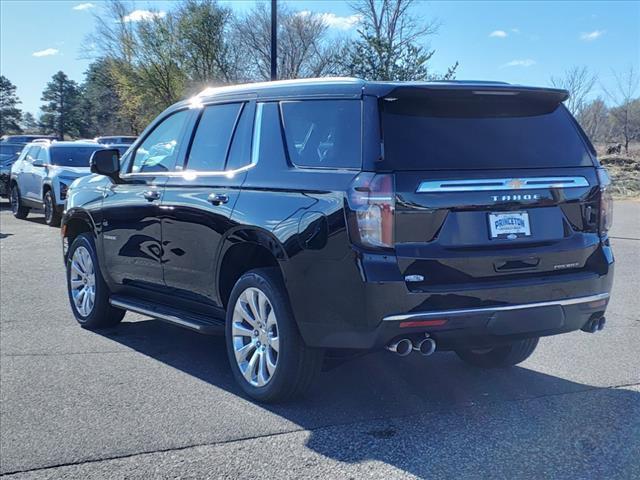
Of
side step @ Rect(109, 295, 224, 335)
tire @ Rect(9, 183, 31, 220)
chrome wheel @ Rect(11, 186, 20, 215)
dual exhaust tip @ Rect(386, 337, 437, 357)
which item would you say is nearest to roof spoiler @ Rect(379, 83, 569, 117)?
dual exhaust tip @ Rect(386, 337, 437, 357)

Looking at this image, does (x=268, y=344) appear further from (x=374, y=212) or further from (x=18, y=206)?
(x=18, y=206)

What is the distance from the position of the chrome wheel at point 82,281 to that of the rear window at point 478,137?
11.9 ft

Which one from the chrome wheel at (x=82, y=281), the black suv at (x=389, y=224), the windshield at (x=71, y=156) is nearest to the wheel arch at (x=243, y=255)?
the black suv at (x=389, y=224)

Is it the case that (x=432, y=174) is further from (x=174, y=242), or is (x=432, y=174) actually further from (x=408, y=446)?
(x=174, y=242)

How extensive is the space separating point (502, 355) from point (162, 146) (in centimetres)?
311

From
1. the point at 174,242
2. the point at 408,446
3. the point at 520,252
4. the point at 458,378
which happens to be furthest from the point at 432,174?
the point at 174,242

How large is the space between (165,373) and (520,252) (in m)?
Result: 2.70

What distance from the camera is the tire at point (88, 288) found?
6.55 m

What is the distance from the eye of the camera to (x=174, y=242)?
5469 millimetres

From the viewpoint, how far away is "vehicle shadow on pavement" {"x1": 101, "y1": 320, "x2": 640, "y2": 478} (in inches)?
148

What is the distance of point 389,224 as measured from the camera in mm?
3885

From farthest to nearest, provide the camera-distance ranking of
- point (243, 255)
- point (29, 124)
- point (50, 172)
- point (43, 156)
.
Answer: point (29, 124)
point (43, 156)
point (50, 172)
point (243, 255)

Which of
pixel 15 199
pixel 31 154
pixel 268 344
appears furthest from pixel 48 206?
pixel 268 344

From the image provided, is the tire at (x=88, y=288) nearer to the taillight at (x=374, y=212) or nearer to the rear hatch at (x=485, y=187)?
the taillight at (x=374, y=212)
